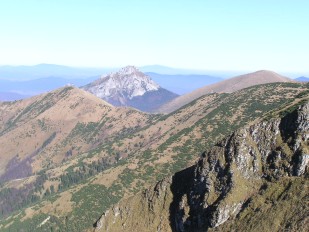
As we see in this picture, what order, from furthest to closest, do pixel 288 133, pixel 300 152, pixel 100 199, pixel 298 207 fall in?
pixel 100 199 → pixel 288 133 → pixel 300 152 → pixel 298 207

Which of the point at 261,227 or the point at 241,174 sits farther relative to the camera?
the point at 241,174

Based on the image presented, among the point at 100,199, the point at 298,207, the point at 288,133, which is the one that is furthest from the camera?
the point at 100,199

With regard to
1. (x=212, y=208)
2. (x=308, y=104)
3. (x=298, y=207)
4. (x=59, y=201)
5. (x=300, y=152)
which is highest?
(x=308, y=104)

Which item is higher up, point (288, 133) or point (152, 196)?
point (288, 133)

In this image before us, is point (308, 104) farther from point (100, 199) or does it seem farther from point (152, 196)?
point (100, 199)

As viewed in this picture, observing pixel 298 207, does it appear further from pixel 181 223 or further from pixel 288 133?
pixel 181 223

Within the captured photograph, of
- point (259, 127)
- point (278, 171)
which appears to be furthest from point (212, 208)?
point (259, 127)
